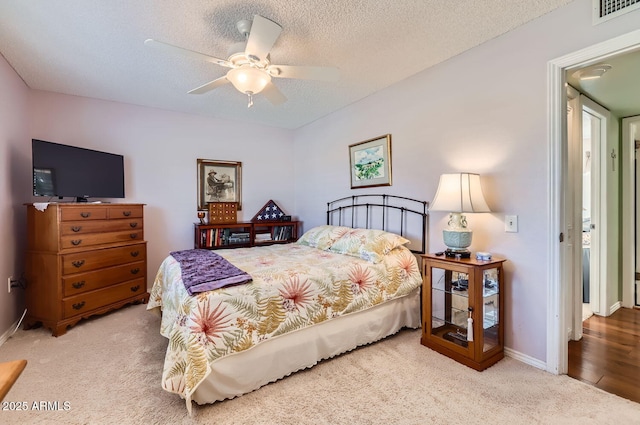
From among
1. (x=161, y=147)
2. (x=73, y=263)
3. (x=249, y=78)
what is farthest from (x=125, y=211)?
(x=249, y=78)

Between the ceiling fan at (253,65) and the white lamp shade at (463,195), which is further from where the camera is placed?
the white lamp shade at (463,195)

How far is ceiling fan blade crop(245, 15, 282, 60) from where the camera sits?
5.48 feet

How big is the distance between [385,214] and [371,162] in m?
0.65

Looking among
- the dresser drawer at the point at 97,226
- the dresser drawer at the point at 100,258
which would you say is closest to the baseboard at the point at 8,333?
the dresser drawer at the point at 100,258

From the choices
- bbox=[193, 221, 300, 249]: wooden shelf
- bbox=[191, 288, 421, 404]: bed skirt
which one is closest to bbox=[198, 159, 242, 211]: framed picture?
bbox=[193, 221, 300, 249]: wooden shelf

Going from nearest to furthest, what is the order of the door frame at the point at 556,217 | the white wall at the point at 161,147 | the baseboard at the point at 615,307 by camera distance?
the door frame at the point at 556,217
the baseboard at the point at 615,307
the white wall at the point at 161,147

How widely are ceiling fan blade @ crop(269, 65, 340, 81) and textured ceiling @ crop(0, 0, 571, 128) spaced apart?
33 centimetres

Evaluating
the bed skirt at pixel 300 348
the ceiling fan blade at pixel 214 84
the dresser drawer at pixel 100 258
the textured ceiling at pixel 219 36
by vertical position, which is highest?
the textured ceiling at pixel 219 36

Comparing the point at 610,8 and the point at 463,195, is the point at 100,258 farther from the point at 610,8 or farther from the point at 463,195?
the point at 610,8

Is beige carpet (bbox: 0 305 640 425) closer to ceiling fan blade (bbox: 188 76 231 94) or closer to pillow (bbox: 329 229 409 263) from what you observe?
pillow (bbox: 329 229 409 263)

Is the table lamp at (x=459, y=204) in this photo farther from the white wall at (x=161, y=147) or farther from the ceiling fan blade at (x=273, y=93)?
the white wall at (x=161, y=147)

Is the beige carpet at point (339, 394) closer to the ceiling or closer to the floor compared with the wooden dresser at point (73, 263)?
closer to the floor

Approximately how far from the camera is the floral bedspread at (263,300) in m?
1.65

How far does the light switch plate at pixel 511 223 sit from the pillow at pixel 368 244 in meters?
0.87
